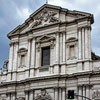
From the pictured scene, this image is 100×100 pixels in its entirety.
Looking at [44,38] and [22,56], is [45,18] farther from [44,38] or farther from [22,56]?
[22,56]

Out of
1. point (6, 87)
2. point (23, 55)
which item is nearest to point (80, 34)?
point (23, 55)

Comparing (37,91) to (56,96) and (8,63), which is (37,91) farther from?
(8,63)

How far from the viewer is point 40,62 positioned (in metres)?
30.1

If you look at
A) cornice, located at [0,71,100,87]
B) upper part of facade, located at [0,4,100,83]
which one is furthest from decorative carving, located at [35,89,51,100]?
upper part of facade, located at [0,4,100,83]

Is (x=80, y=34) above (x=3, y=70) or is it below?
above

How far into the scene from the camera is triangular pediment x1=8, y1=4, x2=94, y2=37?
97.1ft

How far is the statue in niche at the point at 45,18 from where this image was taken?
30.6 m

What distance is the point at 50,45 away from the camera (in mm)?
29688

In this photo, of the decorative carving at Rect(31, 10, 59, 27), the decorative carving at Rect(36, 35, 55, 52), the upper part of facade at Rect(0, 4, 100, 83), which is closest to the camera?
the upper part of facade at Rect(0, 4, 100, 83)

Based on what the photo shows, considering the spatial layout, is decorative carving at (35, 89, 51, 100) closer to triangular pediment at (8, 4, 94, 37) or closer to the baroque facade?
the baroque facade

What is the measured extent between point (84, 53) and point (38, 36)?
5505 mm

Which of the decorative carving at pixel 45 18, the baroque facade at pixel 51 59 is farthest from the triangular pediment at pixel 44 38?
the decorative carving at pixel 45 18

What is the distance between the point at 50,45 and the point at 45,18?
3035 millimetres

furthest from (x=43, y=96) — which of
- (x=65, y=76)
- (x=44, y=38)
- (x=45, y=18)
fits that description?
(x=45, y=18)
